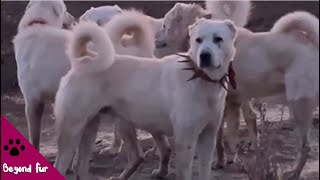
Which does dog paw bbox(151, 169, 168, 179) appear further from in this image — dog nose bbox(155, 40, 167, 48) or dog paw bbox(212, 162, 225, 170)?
dog nose bbox(155, 40, 167, 48)

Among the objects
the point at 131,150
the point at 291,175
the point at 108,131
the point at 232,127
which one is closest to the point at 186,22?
the point at 232,127

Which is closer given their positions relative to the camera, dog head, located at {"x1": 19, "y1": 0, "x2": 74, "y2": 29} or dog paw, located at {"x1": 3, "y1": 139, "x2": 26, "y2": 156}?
dog paw, located at {"x1": 3, "y1": 139, "x2": 26, "y2": 156}

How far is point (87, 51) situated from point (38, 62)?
779 millimetres

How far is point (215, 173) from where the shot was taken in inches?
252

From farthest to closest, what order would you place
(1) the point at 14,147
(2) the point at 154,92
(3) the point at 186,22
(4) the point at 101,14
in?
1. (4) the point at 101,14
2. (3) the point at 186,22
3. (2) the point at 154,92
4. (1) the point at 14,147

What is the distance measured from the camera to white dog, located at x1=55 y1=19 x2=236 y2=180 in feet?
16.6

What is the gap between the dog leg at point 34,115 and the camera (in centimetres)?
612

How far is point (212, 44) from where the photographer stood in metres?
5.03

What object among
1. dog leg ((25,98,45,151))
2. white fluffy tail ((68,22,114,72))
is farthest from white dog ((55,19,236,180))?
dog leg ((25,98,45,151))

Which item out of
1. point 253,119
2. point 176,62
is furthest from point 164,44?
point 176,62

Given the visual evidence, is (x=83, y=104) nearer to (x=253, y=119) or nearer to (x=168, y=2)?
(x=253, y=119)

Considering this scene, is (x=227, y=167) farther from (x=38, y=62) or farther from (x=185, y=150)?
(x=38, y=62)

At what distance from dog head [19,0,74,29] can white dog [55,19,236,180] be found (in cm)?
104

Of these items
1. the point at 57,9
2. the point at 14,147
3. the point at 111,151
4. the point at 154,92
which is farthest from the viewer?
the point at 111,151
